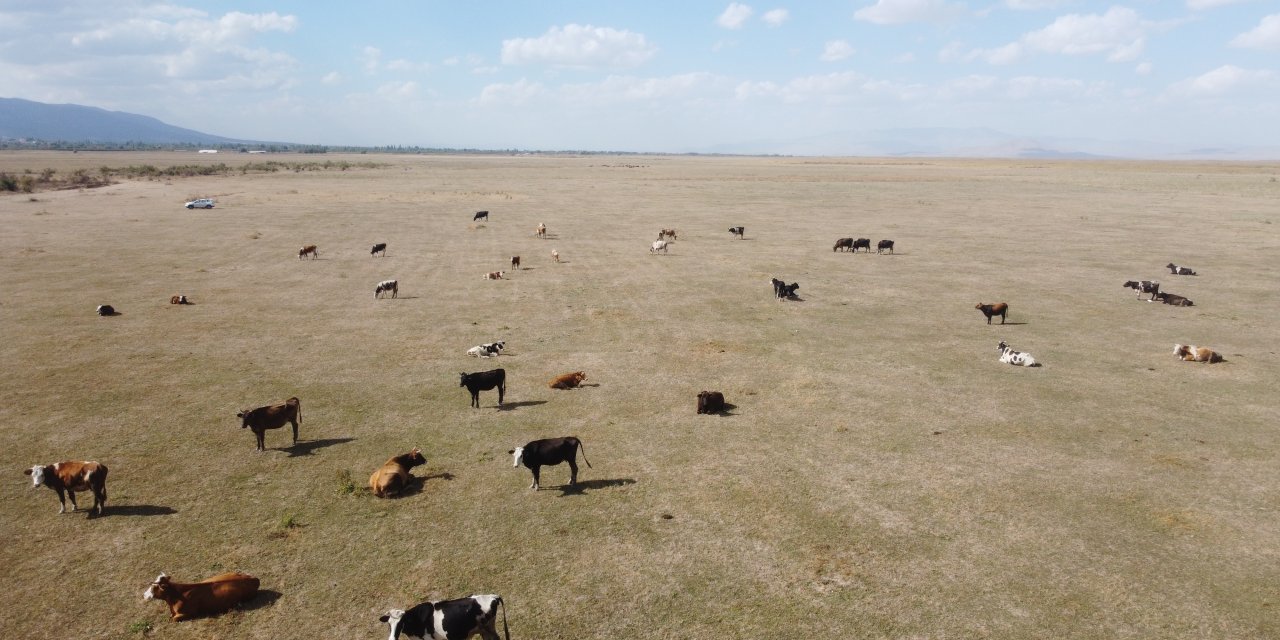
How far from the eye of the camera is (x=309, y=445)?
15242 millimetres

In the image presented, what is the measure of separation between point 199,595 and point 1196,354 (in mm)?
25938

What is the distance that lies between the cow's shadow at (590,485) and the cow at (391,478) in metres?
3.03

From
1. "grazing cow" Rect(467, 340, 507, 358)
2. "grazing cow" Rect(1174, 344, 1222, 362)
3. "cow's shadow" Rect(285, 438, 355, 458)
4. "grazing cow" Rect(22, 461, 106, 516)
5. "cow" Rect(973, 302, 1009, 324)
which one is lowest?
"cow's shadow" Rect(285, 438, 355, 458)

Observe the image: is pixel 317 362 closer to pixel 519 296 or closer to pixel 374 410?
pixel 374 410

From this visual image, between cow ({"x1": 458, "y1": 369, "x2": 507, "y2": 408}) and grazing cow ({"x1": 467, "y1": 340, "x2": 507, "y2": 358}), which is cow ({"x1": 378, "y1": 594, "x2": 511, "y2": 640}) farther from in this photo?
grazing cow ({"x1": 467, "y1": 340, "x2": 507, "y2": 358})

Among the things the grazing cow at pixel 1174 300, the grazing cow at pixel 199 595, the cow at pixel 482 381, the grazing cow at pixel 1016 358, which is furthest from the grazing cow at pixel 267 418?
the grazing cow at pixel 1174 300

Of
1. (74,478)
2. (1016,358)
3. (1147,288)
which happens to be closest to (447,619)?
(74,478)

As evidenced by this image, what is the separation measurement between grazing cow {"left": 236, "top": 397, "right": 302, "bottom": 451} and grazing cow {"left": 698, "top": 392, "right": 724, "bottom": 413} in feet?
31.2

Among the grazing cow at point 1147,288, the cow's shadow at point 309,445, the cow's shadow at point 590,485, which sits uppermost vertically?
the grazing cow at point 1147,288

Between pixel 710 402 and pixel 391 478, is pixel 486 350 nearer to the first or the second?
pixel 710 402

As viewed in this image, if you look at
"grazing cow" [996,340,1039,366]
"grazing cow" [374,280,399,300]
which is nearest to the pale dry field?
"grazing cow" [374,280,399,300]

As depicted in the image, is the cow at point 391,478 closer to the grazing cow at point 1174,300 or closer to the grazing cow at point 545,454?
the grazing cow at point 545,454

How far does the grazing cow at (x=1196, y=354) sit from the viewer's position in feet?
67.4

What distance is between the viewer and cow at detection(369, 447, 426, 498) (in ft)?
42.3
